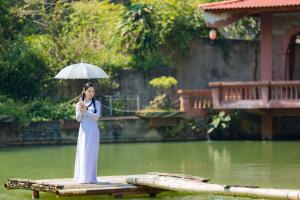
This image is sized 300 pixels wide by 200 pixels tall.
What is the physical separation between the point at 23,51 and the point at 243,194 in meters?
19.2

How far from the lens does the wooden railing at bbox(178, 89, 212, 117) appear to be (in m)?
30.7

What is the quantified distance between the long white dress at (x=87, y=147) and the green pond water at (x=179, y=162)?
1.47 feet

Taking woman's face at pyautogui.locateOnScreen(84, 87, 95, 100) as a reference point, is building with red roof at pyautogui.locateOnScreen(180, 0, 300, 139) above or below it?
above

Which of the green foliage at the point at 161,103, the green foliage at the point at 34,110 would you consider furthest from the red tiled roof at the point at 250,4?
the green foliage at the point at 34,110

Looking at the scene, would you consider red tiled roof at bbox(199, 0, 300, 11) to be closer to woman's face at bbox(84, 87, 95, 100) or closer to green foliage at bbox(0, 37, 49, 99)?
green foliage at bbox(0, 37, 49, 99)

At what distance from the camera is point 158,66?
3319 cm

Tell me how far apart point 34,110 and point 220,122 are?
18.3ft

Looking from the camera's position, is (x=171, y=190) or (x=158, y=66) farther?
(x=158, y=66)

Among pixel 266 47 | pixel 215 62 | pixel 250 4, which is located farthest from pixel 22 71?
pixel 266 47

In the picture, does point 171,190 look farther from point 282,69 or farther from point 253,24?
point 253,24

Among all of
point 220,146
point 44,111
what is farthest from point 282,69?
point 44,111

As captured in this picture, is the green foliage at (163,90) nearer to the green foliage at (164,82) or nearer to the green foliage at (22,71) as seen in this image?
the green foliage at (164,82)

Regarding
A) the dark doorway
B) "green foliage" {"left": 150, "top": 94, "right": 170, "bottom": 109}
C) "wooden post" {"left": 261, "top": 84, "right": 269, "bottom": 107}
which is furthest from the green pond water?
the dark doorway

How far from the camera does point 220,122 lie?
30.4 metres
